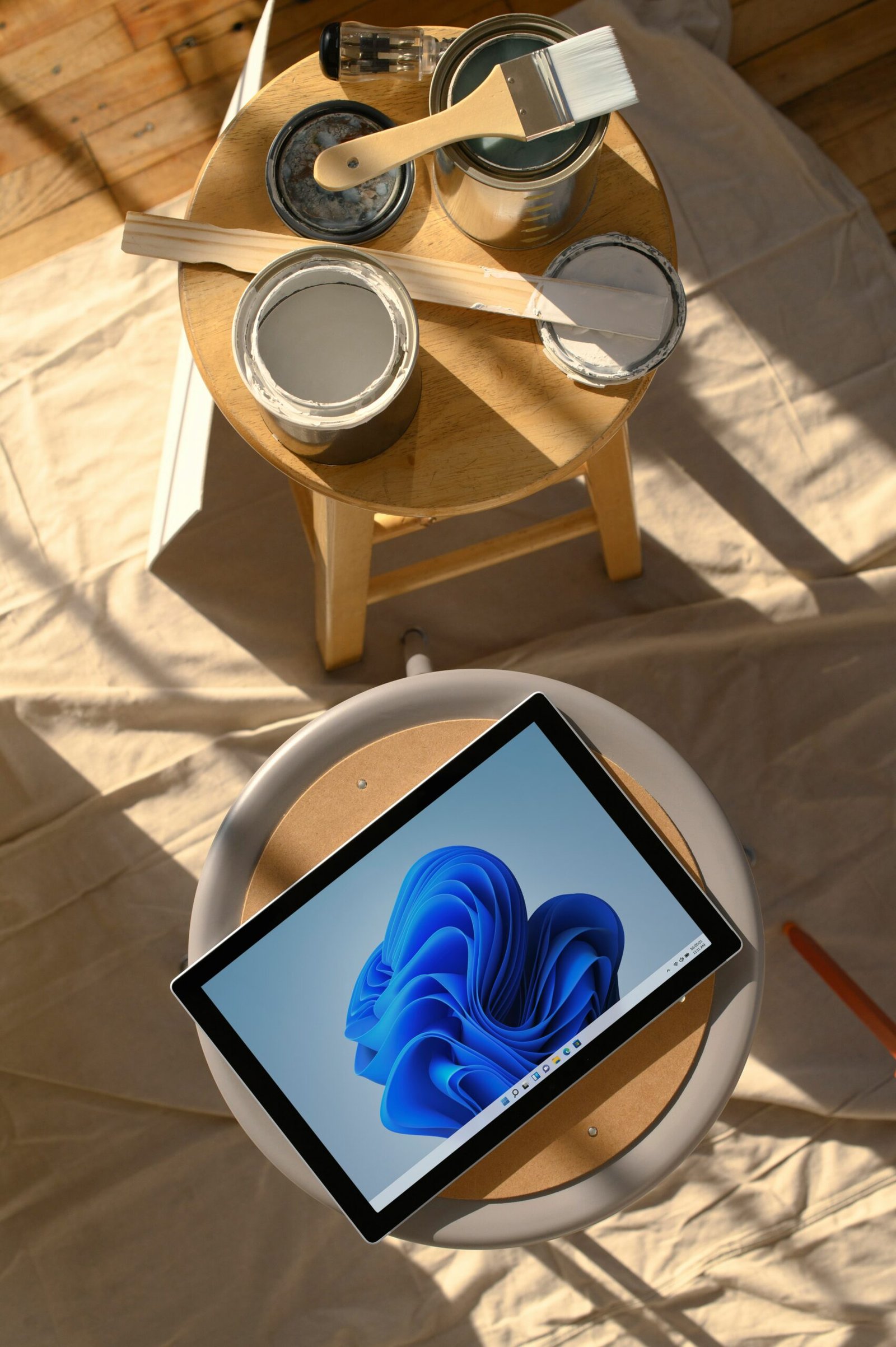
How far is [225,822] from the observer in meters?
0.92

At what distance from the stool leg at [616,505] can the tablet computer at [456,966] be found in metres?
0.33

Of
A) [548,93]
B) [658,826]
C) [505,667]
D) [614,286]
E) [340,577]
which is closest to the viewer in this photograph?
[548,93]

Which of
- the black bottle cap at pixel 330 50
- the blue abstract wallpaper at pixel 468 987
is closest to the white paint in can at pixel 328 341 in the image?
the black bottle cap at pixel 330 50

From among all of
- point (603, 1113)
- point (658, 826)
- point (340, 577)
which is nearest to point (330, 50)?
point (340, 577)

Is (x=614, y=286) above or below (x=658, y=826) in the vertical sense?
above

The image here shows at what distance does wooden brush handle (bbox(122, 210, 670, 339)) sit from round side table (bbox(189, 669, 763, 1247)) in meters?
0.33

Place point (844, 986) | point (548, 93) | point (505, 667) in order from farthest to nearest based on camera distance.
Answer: point (505, 667) → point (844, 986) → point (548, 93)

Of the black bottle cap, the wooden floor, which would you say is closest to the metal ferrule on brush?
the black bottle cap

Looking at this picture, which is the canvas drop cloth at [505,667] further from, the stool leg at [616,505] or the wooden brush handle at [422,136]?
the wooden brush handle at [422,136]

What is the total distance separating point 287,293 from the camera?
0.74 metres

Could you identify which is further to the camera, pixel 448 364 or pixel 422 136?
pixel 448 364

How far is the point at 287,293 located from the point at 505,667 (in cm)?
74

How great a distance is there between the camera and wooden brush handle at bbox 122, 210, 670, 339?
0.79 meters

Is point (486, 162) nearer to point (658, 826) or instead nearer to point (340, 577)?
point (340, 577)
